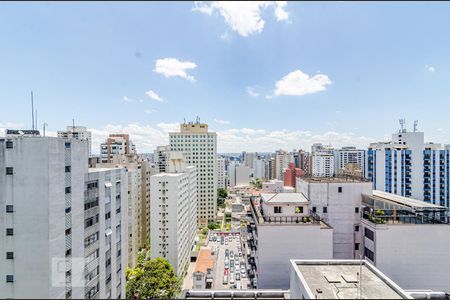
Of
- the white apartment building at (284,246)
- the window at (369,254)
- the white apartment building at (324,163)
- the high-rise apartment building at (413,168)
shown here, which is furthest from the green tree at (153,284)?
the white apartment building at (324,163)

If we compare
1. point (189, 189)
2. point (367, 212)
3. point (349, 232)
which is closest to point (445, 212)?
point (367, 212)

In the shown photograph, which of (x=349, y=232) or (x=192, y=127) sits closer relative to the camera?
(x=349, y=232)

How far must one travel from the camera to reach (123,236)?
2295 centimetres

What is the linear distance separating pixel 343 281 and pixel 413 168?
180 ft

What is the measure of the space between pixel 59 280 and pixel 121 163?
3113cm

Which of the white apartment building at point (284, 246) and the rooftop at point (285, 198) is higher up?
the rooftop at point (285, 198)

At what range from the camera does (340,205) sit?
23.0 metres

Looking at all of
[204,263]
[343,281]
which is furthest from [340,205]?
[204,263]

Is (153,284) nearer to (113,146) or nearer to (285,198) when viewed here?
(285,198)

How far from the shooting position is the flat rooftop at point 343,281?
1177 centimetres

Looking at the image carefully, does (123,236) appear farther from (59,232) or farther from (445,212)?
(445,212)

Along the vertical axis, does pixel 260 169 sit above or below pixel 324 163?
below

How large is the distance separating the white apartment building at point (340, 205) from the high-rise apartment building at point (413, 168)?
4271 centimetres

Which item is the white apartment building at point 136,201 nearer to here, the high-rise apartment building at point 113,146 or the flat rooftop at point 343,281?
the high-rise apartment building at point 113,146
